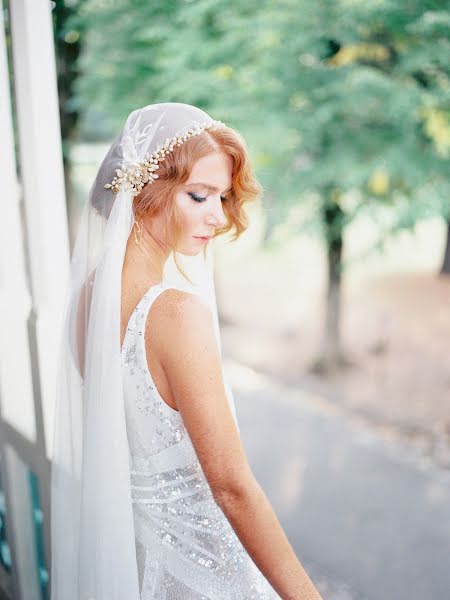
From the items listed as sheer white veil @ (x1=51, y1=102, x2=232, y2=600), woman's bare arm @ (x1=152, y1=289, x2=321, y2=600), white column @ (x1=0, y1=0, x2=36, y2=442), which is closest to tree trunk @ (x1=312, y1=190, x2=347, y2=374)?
white column @ (x1=0, y1=0, x2=36, y2=442)

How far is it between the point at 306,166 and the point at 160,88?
1.42 metres

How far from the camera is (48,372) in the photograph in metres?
1.62

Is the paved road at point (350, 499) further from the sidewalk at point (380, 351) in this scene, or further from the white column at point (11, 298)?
the white column at point (11, 298)

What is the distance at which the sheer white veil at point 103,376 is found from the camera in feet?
3.71

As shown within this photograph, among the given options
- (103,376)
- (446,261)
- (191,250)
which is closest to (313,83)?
(191,250)

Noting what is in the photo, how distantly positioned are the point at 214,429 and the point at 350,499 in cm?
285

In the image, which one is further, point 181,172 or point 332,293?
point 332,293

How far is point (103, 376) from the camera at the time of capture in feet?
3.71

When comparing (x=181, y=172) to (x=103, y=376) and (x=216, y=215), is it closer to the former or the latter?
(x=216, y=215)

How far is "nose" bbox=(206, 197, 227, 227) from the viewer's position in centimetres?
113

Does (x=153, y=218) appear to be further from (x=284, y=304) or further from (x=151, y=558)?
(x=284, y=304)

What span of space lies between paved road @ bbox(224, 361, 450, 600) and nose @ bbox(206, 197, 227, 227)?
2228mm

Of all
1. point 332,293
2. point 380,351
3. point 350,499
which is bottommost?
point 350,499

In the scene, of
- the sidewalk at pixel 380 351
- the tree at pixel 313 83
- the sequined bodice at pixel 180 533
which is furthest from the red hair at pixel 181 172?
the sidewalk at pixel 380 351
